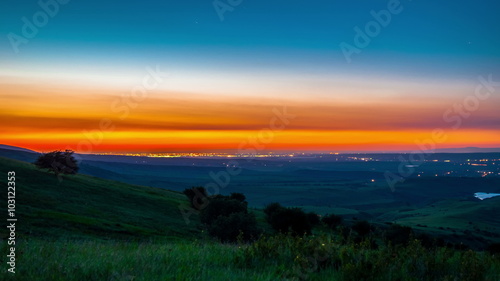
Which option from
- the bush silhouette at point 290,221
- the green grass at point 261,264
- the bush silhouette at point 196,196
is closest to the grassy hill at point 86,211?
the bush silhouette at point 196,196

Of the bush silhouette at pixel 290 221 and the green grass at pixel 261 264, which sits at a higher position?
the green grass at pixel 261 264

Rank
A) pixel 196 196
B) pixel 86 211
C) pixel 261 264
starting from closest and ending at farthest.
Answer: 1. pixel 261 264
2. pixel 86 211
3. pixel 196 196

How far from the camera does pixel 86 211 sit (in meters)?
45.9

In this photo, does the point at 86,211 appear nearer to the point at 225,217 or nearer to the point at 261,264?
the point at 225,217

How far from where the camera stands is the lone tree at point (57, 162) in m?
65.5

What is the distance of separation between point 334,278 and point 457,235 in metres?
88.1

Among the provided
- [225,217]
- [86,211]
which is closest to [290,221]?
[225,217]

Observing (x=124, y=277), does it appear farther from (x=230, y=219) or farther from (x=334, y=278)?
(x=230, y=219)

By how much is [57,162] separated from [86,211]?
24.5 metres

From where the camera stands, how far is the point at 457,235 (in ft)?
281

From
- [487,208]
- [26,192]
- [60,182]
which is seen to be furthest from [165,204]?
[487,208]

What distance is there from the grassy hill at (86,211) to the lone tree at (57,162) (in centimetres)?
120

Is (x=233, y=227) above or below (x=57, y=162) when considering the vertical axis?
below

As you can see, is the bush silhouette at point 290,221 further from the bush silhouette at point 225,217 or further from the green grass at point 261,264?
the green grass at point 261,264
